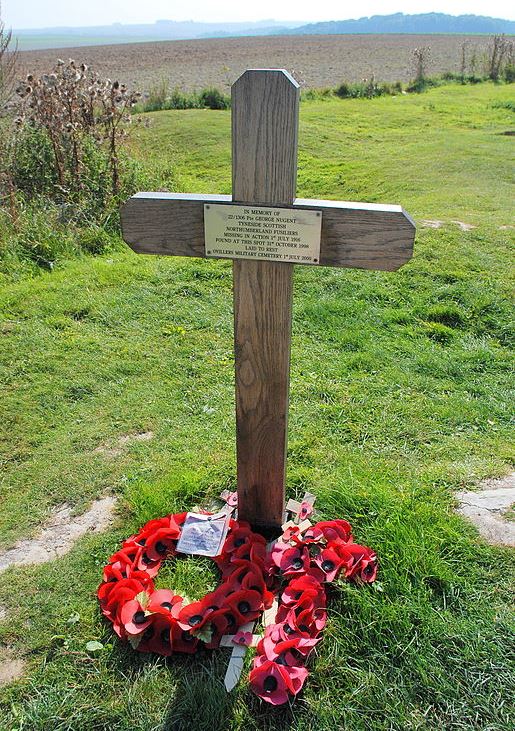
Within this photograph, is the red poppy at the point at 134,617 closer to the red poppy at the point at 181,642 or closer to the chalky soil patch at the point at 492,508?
the red poppy at the point at 181,642

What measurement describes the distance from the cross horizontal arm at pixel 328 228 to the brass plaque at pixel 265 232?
0.03m

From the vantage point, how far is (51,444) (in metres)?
3.52

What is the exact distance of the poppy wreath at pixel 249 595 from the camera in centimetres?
214

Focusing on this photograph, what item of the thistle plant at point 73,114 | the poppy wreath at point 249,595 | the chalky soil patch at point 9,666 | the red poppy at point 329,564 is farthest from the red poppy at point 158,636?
the thistle plant at point 73,114

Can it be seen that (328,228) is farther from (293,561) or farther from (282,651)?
(282,651)

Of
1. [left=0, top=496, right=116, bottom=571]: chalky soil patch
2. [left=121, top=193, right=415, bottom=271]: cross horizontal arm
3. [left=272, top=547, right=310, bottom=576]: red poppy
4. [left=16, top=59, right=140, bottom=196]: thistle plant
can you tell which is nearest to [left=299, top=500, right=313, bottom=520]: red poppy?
[left=272, top=547, right=310, bottom=576]: red poppy

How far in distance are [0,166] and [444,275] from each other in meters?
4.85

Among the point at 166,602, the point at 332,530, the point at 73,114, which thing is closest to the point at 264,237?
the point at 332,530

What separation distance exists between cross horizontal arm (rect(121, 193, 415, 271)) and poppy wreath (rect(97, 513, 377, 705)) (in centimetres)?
119

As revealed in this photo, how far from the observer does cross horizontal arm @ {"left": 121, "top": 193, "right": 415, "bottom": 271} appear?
6.71 ft

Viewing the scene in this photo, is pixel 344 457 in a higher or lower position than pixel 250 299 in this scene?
lower

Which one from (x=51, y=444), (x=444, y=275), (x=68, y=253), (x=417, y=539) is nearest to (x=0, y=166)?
(x=68, y=253)

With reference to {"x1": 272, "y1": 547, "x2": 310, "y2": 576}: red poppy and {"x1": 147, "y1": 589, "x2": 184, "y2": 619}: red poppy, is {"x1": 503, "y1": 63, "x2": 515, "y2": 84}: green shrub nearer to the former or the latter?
{"x1": 272, "y1": 547, "x2": 310, "y2": 576}: red poppy

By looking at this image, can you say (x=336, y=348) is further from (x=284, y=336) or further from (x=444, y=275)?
(x=284, y=336)
